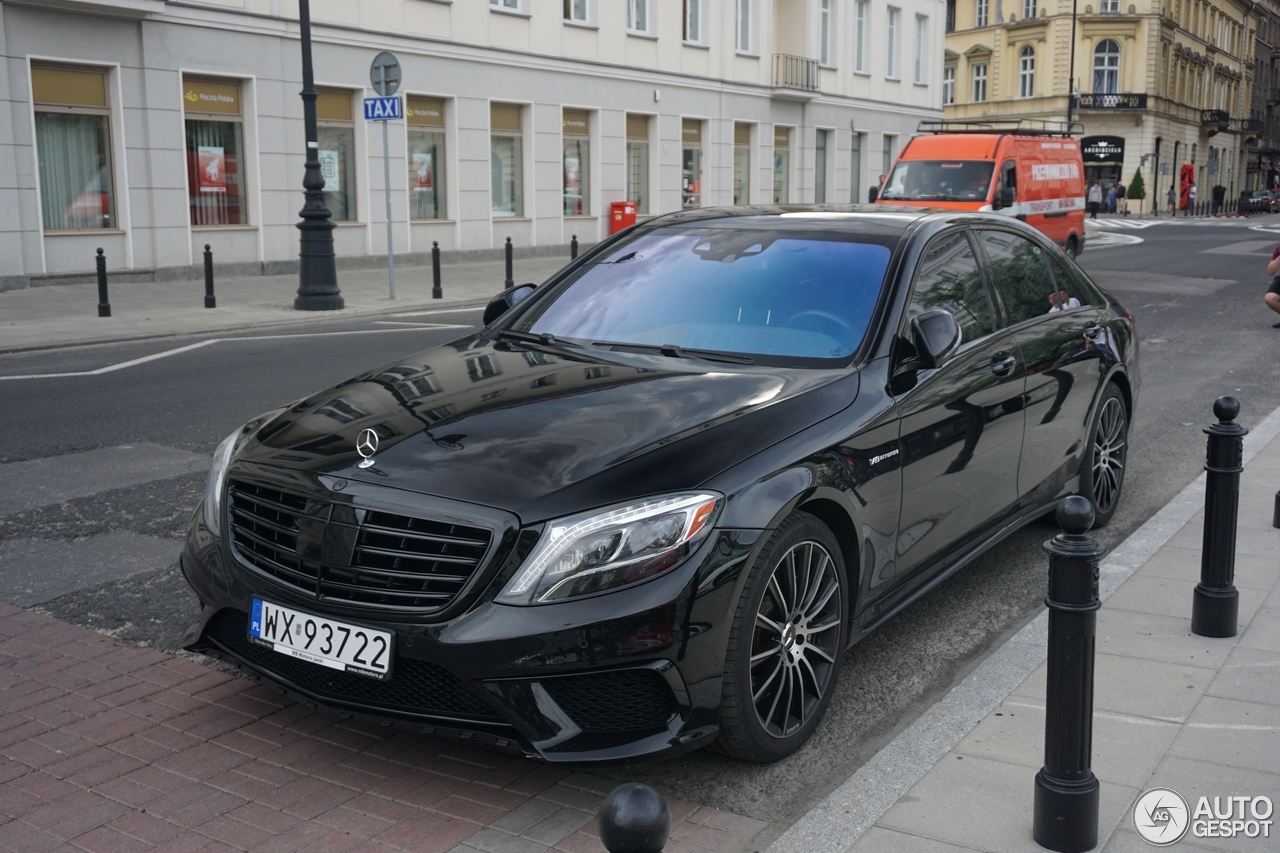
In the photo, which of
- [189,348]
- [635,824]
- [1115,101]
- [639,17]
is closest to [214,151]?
[189,348]

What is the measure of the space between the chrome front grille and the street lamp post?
14.4 meters

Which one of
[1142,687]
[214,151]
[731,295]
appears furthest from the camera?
[214,151]

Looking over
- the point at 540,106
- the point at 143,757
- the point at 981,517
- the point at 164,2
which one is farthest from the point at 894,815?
the point at 540,106

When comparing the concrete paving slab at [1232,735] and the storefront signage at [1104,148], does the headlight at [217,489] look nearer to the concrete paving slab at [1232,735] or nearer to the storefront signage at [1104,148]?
the concrete paving slab at [1232,735]

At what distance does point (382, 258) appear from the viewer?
81.6 ft

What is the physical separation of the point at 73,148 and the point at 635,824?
68.8 feet

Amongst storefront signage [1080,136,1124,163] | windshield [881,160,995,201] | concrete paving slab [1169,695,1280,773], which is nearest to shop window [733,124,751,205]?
windshield [881,160,995,201]

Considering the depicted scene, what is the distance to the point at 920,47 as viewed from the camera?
44.7 m

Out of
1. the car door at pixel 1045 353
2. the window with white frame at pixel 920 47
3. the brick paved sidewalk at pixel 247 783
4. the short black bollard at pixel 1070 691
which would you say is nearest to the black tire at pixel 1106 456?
the car door at pixel 1045 353

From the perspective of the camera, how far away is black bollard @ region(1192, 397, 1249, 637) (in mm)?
4527

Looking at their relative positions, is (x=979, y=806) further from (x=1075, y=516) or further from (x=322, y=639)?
(x=322, y=639)

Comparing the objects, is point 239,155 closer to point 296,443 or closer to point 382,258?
point 382,258

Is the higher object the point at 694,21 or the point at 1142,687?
the point at 694,21

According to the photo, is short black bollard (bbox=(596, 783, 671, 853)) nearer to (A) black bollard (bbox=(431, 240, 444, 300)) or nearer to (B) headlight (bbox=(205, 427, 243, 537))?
(B) headlight (bbox=(205, 427, 243, 537))
